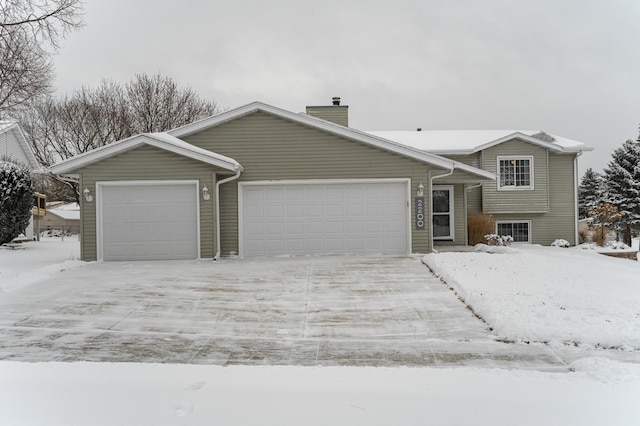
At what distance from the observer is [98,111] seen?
27031 millimetres

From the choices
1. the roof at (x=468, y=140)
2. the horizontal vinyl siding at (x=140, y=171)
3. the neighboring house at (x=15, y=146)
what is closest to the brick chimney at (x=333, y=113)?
the roof at (x=468, y=140)

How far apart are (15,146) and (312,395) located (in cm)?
2587

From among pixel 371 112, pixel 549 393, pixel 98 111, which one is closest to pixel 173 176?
pixel 549 393

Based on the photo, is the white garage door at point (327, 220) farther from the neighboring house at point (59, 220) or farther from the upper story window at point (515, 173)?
the neighboring house at point (59, 220)

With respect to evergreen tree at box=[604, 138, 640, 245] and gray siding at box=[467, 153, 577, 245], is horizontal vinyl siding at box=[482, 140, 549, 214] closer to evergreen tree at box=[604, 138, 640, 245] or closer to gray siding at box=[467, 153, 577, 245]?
gray siding at box=[467, 153, 577, 245]

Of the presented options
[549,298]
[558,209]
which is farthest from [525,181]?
[549,298]

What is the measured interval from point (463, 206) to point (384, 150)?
16.4 feet

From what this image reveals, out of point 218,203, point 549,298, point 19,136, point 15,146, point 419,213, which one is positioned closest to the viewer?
point 549,298

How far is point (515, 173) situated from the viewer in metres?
19.5

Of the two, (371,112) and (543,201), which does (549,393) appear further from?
(371,112)

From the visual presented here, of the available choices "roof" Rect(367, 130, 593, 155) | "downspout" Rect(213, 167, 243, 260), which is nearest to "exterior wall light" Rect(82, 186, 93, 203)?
"downspout" Rect(213, 167, 243, 260)

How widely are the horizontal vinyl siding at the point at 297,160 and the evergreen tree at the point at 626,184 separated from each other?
21806 mm

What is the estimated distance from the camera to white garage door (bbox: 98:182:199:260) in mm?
12461

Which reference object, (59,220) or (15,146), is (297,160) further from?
(59,220)
